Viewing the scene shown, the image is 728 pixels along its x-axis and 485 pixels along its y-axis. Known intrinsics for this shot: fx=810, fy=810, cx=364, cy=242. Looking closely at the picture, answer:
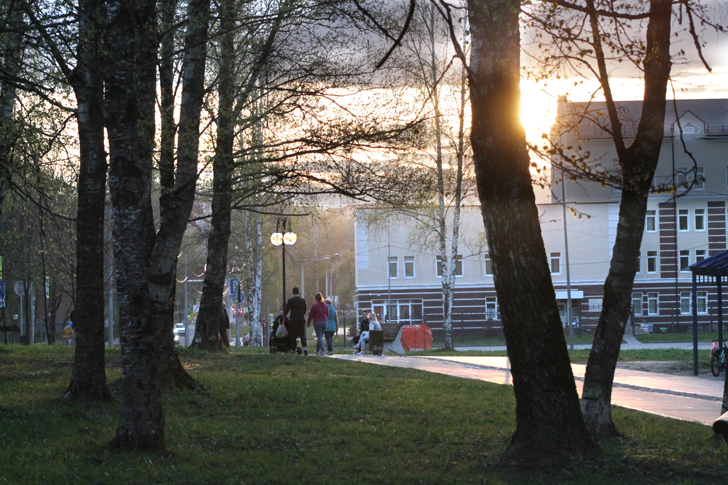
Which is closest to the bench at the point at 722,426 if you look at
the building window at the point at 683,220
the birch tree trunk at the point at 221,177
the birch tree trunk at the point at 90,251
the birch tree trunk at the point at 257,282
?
the birch tree trunk at the point at 221,177

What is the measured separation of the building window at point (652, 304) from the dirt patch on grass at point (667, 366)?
1490 inches

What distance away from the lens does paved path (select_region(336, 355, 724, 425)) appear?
41.0 feet

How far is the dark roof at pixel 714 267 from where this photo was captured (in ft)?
56.1

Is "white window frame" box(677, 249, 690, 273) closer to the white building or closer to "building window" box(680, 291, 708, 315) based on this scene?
the white building

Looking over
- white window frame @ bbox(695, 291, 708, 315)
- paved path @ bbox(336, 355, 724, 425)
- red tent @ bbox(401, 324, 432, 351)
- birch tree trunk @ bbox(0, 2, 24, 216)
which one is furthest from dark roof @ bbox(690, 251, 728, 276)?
white window frame @ bbox(695, 291, 708, 315)

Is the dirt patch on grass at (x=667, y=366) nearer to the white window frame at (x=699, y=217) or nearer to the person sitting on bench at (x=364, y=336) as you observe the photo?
the person sitting on bench at (x=364, y=336)

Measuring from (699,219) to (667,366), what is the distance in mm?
40519

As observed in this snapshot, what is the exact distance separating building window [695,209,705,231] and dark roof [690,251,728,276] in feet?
143

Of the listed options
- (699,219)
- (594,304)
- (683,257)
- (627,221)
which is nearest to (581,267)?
(594,304)

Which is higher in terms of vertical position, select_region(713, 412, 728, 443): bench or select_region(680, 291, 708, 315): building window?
select_region(713, 412, 728, 443): bench

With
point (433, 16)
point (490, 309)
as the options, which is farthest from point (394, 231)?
point (433, 16)

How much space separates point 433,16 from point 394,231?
31818 millimetres

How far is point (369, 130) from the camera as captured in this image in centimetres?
1171

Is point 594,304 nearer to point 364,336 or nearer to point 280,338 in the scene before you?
point 364,336
